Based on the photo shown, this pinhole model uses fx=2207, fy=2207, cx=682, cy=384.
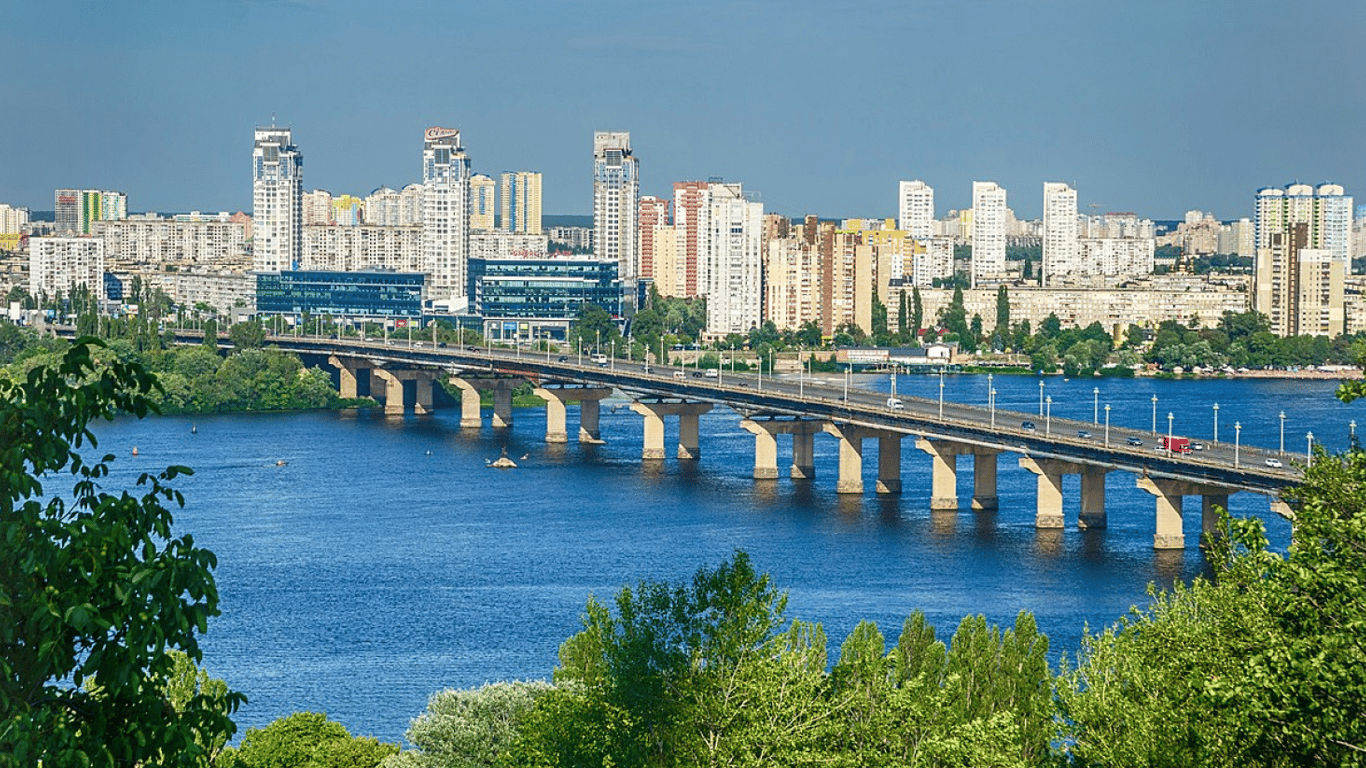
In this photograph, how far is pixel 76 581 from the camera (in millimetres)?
3912

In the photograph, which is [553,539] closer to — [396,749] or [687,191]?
[396,749]

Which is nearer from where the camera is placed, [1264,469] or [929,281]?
[1264,469]

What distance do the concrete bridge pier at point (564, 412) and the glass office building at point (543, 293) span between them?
1059 inches

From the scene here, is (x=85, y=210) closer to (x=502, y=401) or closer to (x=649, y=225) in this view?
(x=649, y=225)

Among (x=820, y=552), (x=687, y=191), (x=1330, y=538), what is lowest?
(x=820, y=552)

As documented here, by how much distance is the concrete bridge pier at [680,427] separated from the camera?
104 feet

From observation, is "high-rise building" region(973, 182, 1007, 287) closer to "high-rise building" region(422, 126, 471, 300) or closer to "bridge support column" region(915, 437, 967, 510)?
"high-rise building" region(422, 126, 471, 300)

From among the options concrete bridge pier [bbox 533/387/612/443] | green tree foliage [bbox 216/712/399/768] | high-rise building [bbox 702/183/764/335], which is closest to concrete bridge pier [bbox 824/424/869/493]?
concrete bridge pier [bbox 533/387/612/443]

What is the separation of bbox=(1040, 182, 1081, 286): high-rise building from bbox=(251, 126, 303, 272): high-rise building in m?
29.3

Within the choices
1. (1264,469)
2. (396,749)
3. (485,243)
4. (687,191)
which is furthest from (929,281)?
(396,749)

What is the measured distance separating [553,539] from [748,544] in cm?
195

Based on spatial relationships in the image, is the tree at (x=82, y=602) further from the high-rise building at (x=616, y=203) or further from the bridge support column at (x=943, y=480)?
the high-rise building at (x=616, y=203)

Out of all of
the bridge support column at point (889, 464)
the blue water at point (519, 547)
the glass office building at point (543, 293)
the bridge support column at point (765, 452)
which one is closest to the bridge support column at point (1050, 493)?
the blue water at point (519, 547)

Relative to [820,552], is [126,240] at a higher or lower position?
higher
